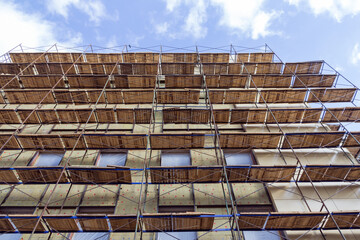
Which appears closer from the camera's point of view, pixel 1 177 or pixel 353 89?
pixel 1 177

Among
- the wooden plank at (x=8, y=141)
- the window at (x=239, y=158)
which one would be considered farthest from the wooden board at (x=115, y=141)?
the window at (x=239, y=158)

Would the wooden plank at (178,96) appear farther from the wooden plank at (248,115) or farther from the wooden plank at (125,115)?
the wooden plank at (248,115)

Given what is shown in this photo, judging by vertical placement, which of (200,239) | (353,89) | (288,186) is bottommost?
(200,239)

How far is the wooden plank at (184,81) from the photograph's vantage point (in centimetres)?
1942

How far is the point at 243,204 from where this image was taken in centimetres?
1319

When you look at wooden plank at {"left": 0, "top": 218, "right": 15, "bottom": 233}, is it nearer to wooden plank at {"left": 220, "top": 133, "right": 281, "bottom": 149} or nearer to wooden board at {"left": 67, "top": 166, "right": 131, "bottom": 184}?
wooden board at {"left": 67, "top": 166, "right": 131, "bottom": 184}

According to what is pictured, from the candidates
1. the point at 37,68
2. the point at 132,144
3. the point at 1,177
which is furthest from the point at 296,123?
the point at 37,68

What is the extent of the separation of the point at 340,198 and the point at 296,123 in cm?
609

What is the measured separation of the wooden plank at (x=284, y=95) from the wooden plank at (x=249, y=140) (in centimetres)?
527

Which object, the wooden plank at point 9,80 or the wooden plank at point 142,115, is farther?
the wooden plank at point 9,80

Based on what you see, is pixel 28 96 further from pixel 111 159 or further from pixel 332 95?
pixel 332 95

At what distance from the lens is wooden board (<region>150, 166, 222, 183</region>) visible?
12227 mm

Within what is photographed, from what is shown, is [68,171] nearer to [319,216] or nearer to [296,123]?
[319,216]

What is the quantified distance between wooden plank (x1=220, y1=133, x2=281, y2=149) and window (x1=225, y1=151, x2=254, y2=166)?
3.93ft
